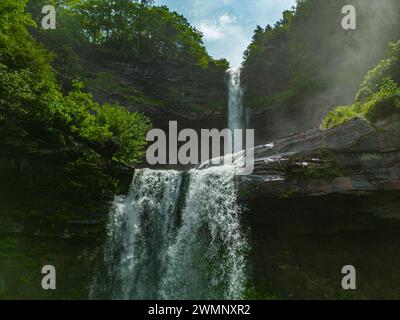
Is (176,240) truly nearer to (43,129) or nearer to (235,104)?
(43,129)

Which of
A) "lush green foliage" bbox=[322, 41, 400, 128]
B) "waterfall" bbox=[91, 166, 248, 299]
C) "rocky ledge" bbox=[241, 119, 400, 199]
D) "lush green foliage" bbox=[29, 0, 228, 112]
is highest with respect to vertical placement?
"lush green foliage" bbox=[29, 0, 228, 112]

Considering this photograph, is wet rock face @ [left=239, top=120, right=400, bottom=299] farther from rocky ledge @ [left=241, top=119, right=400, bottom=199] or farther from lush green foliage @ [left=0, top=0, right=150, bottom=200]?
lush green foliage @ [left=0, top=0, right=150, bottom=200]

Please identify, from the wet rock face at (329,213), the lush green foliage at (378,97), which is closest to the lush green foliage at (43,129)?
the wet rock face at (329,213)

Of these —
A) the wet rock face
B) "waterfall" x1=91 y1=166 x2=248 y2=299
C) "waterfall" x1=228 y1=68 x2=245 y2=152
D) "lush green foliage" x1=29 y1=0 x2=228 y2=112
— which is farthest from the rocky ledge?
"lush green foliage" x1=29 y1=0 x2=228 y2=112

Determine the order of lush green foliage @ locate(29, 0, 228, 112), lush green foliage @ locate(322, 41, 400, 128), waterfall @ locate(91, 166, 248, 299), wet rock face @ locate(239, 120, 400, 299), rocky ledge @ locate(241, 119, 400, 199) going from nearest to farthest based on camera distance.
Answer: rocky ledge @ locate(241, 119, 400, 199), wet rock face @ locate(239, 120, 400, 299), waterfall @ locate(91, 166, 248, 299), lush green foliage @ locate(322, 41, 400, 128), lush green foliage @ locate(29, 0, 228, 112)

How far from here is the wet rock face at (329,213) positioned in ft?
46.9

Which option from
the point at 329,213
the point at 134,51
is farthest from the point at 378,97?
the point at 134,51

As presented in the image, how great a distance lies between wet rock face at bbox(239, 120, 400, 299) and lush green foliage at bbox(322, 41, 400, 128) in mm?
697

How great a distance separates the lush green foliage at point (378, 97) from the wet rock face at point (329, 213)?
0.70 metres

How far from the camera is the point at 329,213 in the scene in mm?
15000

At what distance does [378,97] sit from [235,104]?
16874mm

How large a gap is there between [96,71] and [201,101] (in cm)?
974

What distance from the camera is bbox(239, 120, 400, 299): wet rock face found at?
14.3 meters
